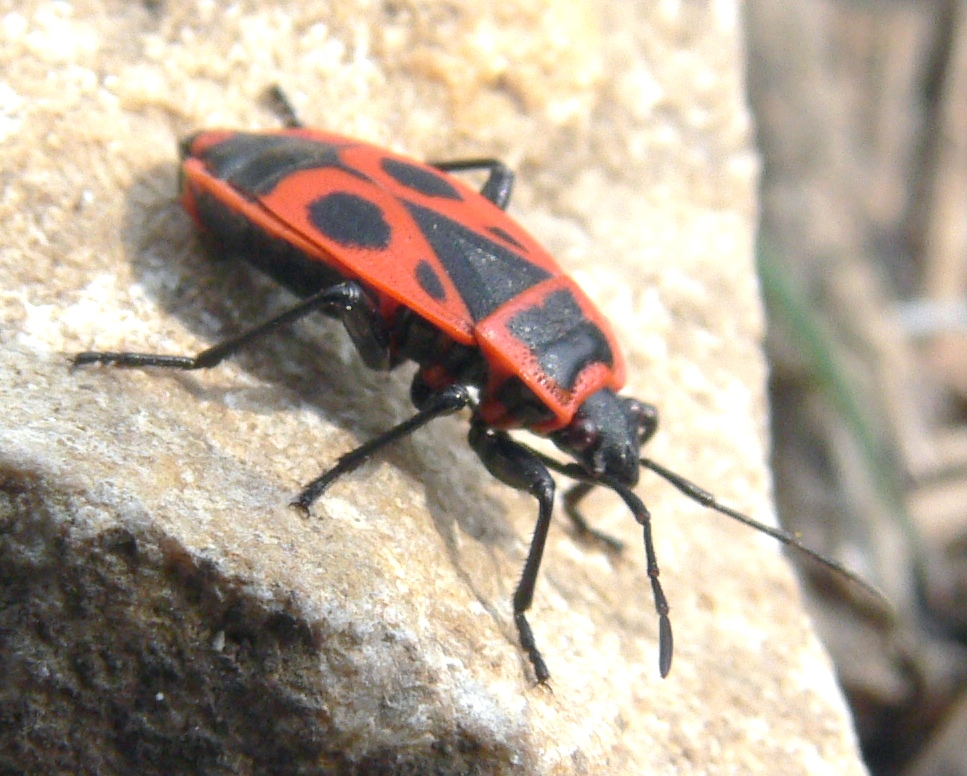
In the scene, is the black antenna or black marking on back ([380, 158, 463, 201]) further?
black marking on back ([380, 158, 463, 201])

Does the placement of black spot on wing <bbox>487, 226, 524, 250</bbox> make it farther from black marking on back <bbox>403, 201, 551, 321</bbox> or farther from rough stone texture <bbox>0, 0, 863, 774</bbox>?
rough stone texture <bbox>0, 0, 863, 774</bbox>

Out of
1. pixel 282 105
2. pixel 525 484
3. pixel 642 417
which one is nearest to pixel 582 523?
pixel 642 417

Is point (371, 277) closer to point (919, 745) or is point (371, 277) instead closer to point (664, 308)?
point (664, 308)

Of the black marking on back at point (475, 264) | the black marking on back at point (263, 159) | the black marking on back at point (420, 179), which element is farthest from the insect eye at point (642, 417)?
the black marking on back at point (263, 159)

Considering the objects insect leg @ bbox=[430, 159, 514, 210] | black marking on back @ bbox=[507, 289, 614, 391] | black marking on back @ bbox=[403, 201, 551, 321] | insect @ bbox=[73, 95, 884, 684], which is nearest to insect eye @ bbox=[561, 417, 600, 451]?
insect @ bbox=[73, 95, 884, 684]

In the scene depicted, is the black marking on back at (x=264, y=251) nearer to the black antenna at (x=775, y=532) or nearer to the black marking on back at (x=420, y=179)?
the black marking on back at (x=420, y=179)

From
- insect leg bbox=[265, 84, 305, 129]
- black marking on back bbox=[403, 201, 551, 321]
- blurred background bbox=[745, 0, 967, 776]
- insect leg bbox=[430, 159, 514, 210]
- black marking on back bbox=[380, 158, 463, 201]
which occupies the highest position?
black marking on back bbox=[380, 158, 463, 201]
